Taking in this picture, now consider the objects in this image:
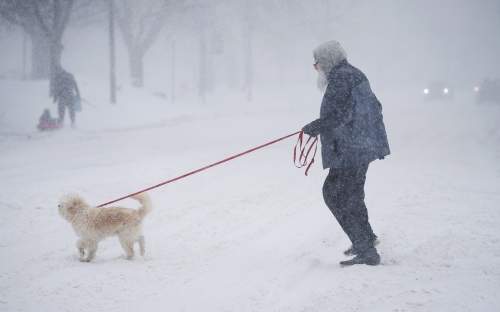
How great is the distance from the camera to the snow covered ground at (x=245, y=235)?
11.1ft

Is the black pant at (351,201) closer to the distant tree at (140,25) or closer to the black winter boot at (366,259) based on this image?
the black winter boot at (366,259)

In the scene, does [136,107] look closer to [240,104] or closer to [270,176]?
[240,104]

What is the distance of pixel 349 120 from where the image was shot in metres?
3.71

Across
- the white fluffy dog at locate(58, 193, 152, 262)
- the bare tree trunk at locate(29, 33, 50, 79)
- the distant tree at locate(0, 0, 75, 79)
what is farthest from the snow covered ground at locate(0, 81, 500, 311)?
Result: the bare tree trunk at locate(29, 33, 50, 79)

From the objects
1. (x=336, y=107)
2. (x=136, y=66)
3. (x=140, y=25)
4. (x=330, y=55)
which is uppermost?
(x=140, y=25)

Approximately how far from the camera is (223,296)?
346 centimetres

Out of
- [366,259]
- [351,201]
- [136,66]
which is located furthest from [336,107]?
[136,66]

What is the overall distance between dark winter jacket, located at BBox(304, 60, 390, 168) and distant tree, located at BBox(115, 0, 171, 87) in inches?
917

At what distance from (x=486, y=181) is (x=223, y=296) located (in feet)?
21.4

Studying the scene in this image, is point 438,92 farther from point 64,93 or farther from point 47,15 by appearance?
point 64,93

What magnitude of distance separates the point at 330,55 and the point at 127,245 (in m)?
2.72

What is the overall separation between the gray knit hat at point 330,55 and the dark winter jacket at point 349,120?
15cm

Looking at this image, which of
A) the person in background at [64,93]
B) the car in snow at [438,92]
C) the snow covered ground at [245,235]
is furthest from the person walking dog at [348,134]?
the car in snow at [438,92]

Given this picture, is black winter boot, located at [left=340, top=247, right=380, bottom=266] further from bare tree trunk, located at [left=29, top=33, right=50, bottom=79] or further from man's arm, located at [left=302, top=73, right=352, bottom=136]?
bare tree trunk, located at [left=29, top=33, right=50, bottom=79]
